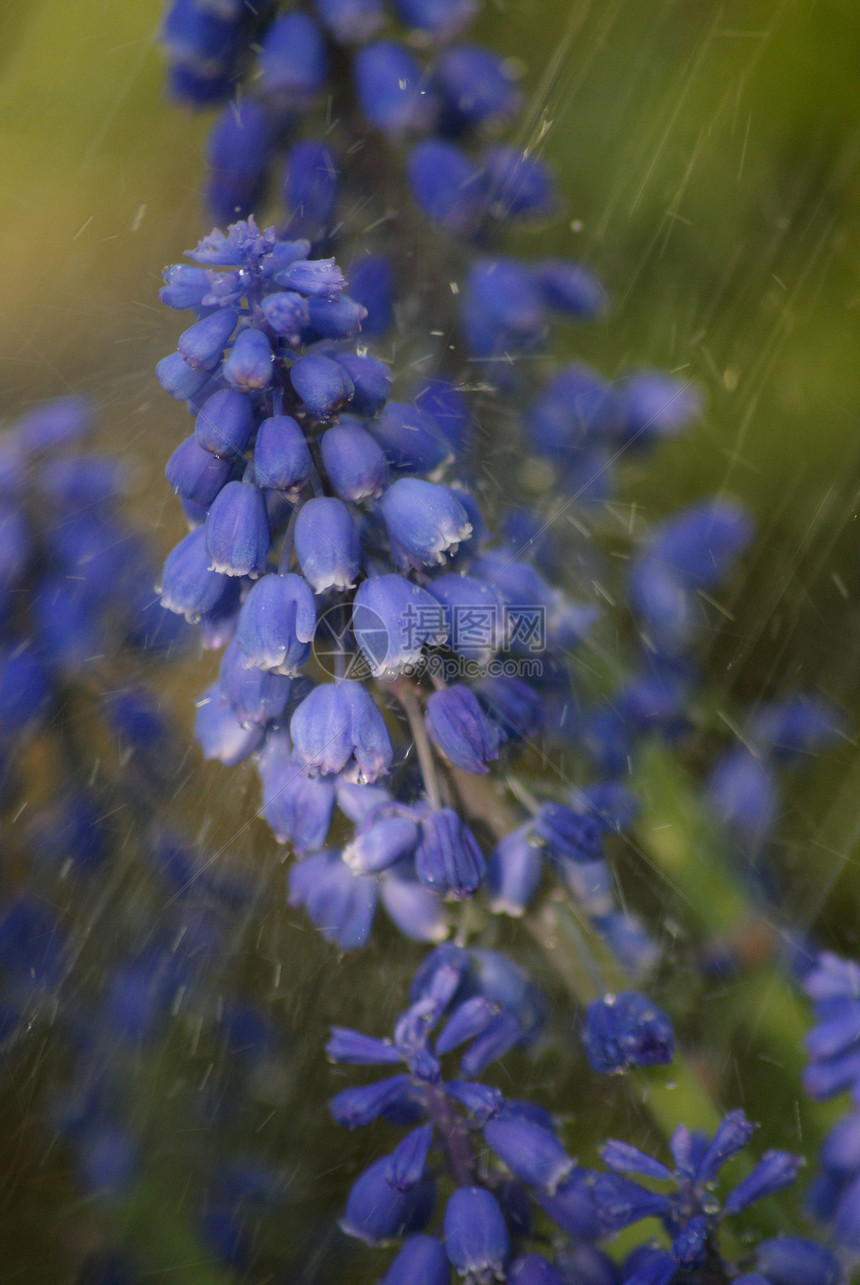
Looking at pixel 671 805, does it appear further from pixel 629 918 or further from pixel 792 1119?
pixel 792 1119

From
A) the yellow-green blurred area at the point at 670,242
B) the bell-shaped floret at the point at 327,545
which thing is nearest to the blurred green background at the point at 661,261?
the yellow-green blurred area at the point at 670,242

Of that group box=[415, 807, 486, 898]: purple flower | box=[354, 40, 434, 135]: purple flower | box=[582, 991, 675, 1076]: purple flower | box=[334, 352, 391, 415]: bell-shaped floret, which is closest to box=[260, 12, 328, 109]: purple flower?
box=[354, 40, 434, 135]: purple flower

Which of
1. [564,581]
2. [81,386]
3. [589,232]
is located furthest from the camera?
Answer: [589,232]

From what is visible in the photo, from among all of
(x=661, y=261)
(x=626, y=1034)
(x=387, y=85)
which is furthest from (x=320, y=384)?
(x=661, y=261)

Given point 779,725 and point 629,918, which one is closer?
point 629,918

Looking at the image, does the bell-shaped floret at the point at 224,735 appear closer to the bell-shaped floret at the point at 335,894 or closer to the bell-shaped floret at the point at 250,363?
the bell-shaped floret at the point at 335,894

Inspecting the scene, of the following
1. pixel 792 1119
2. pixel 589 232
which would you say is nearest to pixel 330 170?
pixel 589 232

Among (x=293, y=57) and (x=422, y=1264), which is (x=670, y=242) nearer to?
(x=293, y=57)

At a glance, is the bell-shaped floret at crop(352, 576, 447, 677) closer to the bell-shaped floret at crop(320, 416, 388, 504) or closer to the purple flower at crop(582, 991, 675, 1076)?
the bell-shaped floret at crop(320, 416, 388, 504)
